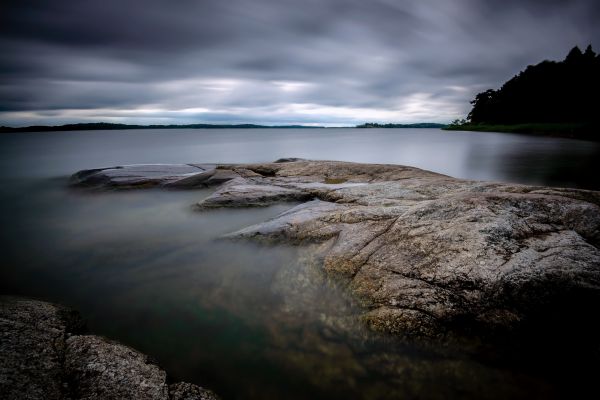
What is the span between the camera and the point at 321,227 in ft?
23.6

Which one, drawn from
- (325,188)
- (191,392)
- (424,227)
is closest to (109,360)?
(191,392)

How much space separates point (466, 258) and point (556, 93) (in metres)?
101

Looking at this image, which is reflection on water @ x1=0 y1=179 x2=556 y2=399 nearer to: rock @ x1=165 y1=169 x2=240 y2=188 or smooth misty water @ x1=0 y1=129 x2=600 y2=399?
smooth misty water @ x1=0 y1=129 x2=600 y2=399

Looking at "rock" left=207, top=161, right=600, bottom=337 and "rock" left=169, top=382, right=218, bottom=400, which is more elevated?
"rock" left=207, top=161, right=600, bottom=337

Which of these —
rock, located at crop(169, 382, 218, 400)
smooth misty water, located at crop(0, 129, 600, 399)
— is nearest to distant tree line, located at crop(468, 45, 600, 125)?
smooth misty water, located at crop(0, 129, 600, 399)

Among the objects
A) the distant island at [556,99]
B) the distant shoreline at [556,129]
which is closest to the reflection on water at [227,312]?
the distant shoreline at [556,129]

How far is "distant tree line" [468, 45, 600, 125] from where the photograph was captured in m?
71.8

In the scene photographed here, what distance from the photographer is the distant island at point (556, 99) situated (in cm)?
6969

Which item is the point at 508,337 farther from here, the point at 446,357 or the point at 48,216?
the point at 48,216

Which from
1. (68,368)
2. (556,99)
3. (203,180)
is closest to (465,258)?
(68,368)

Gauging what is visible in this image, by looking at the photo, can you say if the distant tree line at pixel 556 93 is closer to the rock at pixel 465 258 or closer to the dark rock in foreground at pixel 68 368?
the rock at pixel 465 258

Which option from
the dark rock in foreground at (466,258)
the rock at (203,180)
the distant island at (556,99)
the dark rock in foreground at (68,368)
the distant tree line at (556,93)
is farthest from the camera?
the distant tree line at (556,93)

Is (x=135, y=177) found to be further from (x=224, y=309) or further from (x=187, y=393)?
(x=187, y=393)

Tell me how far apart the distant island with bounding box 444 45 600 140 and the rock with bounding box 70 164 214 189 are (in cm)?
6912
